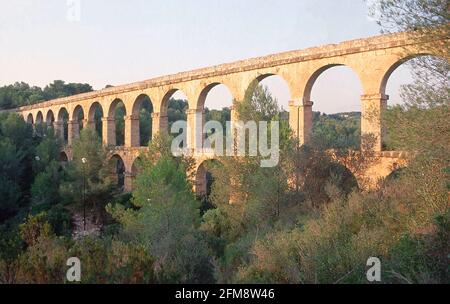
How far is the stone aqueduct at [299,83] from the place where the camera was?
12438mm

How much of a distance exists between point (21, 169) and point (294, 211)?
19.3m

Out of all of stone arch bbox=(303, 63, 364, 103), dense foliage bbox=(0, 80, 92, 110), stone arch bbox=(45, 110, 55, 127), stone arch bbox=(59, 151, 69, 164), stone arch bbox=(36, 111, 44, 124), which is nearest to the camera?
stone arch bbox=(303, 63, 364, 103)

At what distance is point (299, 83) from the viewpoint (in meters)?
15.3

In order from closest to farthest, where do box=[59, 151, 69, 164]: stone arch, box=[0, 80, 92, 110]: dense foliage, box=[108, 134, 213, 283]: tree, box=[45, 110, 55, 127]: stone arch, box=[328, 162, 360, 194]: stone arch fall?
box=[108, 134, 213, 283]: tree
box=[328, 162, 360, 194]: stone arch
box=[59, 151, 69, 164]: stone arch
box=[45, 110, 55, 127]: stone arch
box=[0, 80, 92, 110]: dense foliage

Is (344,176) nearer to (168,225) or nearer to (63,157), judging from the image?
(168,225)

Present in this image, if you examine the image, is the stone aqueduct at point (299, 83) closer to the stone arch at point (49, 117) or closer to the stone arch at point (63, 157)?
the stone arch at point (63, 157)

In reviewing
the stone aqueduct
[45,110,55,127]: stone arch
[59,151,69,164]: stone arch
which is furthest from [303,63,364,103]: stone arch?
[45,110,55,127]: stone arch

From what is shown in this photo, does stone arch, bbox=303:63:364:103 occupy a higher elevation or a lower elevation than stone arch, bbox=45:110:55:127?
lower

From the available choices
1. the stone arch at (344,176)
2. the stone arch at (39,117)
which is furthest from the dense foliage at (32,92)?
the stone arch at (344,176)

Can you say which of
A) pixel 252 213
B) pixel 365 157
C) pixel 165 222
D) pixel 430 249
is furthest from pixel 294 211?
pixel 430 249

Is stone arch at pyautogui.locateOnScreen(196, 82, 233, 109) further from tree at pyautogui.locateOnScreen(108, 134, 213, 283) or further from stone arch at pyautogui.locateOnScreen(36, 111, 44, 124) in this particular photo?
stone arch at pyautogui.locateOnScreen(36, 111, 44, 124)

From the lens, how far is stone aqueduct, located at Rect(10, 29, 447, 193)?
12438 mm

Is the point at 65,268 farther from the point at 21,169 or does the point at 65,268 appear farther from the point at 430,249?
the point at 21,169
